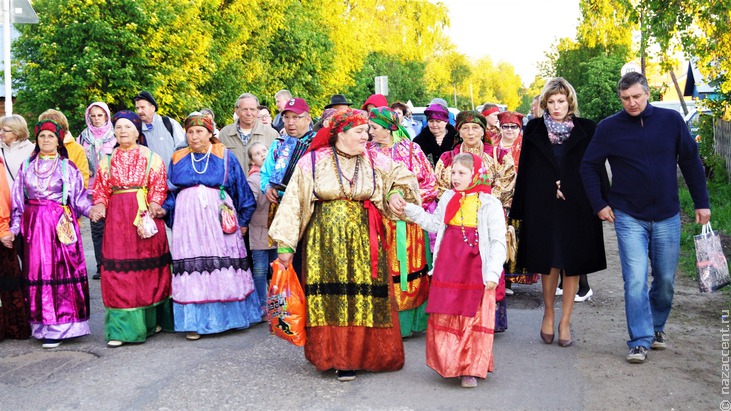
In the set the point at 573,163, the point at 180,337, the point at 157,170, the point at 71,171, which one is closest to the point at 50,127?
the point at 71,171

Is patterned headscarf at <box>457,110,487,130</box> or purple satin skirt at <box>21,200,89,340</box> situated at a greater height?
patterned headscarf at <box>457,110,487,130</box>

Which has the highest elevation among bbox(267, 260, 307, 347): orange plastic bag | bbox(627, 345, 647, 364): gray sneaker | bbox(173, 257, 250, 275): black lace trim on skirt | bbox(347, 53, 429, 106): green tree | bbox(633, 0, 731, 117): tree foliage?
bbox(347, 53, 429, 106): green tree

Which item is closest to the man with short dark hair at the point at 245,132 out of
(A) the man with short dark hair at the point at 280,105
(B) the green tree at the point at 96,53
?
(A) the man with short dark hair at the point at 280,105

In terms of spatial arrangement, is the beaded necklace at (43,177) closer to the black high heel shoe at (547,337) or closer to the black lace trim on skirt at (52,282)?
the black lace trim on skirt at (52,282)

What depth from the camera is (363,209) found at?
6336 mm

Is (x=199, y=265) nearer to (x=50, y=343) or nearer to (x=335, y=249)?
(x=50, y=343)

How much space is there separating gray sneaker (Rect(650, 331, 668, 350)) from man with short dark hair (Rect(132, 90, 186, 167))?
540 cm

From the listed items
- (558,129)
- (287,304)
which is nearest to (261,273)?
(287,304)

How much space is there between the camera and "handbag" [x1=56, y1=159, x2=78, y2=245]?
298 inches

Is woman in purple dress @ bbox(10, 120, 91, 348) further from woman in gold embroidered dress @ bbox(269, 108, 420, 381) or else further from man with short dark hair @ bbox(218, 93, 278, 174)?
woman in gold embroidered dress @ bbox(269, 108, 420, 381)

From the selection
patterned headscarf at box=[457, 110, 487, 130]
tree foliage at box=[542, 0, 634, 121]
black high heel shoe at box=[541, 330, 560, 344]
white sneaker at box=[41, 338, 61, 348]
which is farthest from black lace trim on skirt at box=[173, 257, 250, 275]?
tree foliage at box=[542, 0, 634, 121]

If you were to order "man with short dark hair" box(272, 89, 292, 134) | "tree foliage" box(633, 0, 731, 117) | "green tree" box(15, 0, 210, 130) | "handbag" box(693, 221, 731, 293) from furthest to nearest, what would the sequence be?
"green tree" box(15, 0, 210, 130) < "tree foliage" box(633, 0, 731, 117) < "man with short dark hair" box(272, 89, 292, 134) < "handbag" box(693, 221, 731, 293)

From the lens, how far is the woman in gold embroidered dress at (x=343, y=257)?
6.22 meters

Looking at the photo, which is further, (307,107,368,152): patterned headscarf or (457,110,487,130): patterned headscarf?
(457,110,487,130): patterned headscarf
